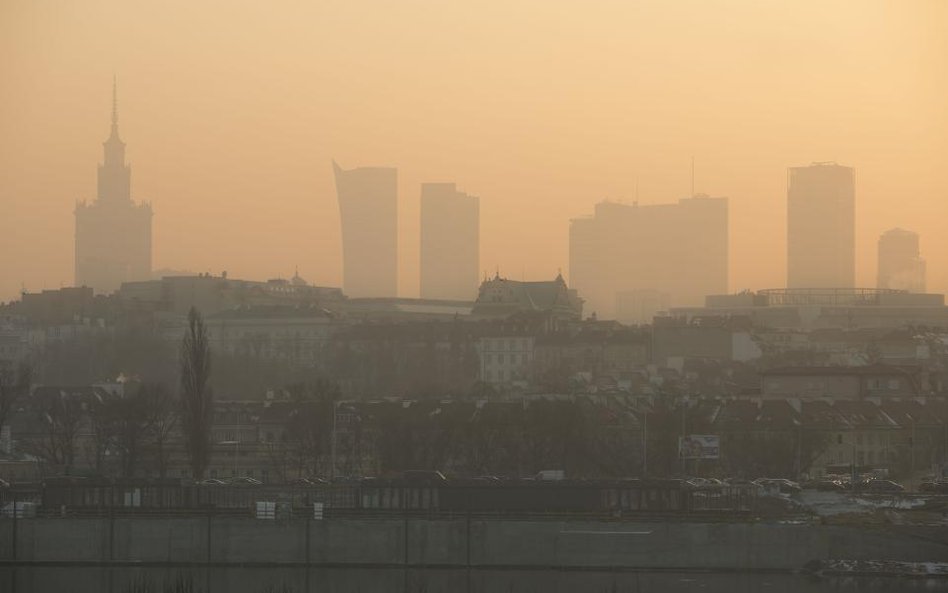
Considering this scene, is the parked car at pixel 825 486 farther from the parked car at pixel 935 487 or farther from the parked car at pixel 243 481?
the parked car at pixel 243 481

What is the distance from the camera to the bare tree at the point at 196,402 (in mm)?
61031

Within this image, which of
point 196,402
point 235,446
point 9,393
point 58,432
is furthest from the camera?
point 9,393

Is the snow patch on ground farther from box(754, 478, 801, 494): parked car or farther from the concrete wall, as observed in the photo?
the concrete wall

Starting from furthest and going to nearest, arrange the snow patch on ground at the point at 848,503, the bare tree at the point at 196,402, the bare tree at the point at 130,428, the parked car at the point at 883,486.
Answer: the bare tree at the point at 130,428 < the bare tree at the point at 196,402 < the parked car at the point at 883,486 < the snow patch on ground at the point at 848,503

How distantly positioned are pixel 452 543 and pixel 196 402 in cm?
1449

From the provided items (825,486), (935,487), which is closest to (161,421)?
(825,486)

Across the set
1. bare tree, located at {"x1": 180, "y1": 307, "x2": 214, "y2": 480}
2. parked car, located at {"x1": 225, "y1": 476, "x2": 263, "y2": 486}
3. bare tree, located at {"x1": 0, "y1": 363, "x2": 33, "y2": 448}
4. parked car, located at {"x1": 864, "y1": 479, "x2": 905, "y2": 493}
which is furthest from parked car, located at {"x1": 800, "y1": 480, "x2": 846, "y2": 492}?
Answer: bare tree, located at {"x1": 0, "y1": 363, "x2": 33, "y2": 448}

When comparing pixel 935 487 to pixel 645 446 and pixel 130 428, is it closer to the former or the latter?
pixel 645 446

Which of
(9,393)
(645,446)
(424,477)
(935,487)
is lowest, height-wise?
(935,487)

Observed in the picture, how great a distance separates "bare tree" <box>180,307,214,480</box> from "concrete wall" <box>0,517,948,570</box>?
10.7 meters

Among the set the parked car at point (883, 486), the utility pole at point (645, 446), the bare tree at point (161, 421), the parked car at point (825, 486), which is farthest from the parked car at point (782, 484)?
the bare tree at point (161, 421)

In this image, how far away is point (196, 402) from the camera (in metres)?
61.4

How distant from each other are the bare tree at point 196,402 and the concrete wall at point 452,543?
10712 mm

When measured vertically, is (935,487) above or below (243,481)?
above
